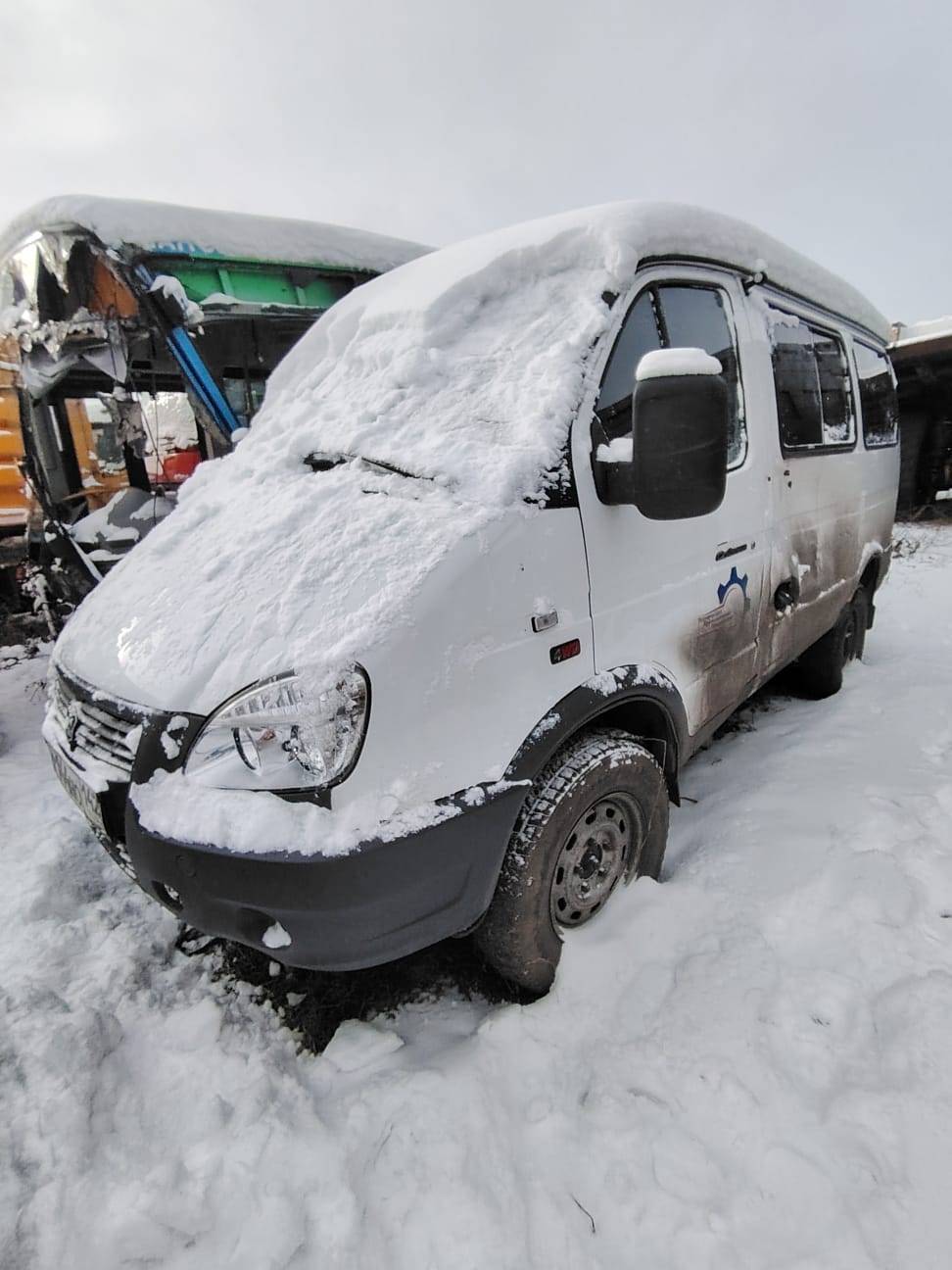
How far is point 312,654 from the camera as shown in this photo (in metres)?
1.51

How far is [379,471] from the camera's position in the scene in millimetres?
1960

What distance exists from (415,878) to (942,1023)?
1.50 m

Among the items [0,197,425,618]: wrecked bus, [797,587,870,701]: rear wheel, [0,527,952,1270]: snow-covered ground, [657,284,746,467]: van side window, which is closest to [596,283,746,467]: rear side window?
[657,284,746,467]: van side window

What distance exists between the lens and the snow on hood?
1.62m

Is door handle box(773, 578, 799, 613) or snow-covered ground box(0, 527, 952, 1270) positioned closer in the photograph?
snow-covered ground box(0, 527, 952, 1270)

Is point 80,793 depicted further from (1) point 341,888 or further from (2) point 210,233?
(2) point 210,233

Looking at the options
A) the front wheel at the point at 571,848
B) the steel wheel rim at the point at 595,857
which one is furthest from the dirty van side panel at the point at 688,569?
the steel wheel rim at the point at 595,857

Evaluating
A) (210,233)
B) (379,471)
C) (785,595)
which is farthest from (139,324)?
(785,595)

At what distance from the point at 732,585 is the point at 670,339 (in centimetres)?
95

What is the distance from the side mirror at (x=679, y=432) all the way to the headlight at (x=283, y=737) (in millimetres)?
929

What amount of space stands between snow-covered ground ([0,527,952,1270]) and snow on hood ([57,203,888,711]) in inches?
42.7

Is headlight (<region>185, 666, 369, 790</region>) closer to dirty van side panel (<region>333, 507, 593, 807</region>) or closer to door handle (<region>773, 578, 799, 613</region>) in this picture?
dirty van side panel (<region>333, 507, 593, 807</region>)

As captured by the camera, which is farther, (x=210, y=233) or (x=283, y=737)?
(x=210, y=233)

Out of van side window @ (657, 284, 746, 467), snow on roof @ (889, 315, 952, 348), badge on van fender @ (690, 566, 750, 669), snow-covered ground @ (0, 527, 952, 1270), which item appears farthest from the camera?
snow on roof @ (889, 315, 952, 348)
